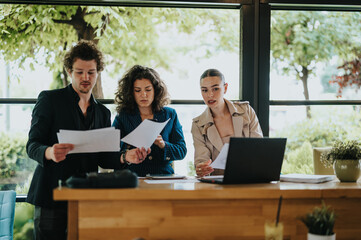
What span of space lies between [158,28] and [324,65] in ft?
5.49

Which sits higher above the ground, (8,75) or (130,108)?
(8,75)

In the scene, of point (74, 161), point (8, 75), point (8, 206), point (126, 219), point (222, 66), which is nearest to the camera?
point (126, 219)

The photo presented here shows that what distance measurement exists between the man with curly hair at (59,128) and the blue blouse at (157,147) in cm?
30

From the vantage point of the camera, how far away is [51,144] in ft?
9.11

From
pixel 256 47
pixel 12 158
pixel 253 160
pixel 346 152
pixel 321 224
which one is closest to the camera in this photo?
pixel 321 224

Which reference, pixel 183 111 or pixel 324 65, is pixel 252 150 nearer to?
pixel 183 111

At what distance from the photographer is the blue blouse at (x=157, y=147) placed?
3203mm

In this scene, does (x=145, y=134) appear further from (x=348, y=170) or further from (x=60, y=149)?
(x=348, y=170)

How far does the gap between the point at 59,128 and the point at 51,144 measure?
12cm

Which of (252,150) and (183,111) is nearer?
(252,150)

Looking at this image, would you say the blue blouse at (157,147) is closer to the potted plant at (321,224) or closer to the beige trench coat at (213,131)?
the beige trench coat at (213,131)

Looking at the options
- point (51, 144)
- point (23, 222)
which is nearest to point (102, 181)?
point (51, 144)

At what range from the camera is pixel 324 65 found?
435cm

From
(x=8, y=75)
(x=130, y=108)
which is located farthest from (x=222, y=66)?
(x=8, y=75)
